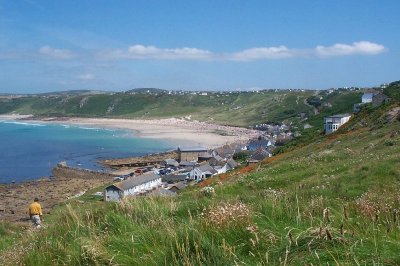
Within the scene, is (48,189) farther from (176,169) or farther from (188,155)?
(188,155)

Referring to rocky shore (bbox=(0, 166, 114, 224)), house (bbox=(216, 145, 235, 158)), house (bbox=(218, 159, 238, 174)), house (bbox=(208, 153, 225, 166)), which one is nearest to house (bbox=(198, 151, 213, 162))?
house (bbox=(208, 153, 225, 166))

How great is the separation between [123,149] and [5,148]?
3043 centimetres

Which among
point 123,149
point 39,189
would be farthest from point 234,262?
point 123,149

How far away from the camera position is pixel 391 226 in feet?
15.7

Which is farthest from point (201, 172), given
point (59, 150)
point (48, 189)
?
point (59, 150)

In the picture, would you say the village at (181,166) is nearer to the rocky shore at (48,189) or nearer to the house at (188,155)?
the house at (188,155)

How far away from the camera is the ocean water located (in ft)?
277

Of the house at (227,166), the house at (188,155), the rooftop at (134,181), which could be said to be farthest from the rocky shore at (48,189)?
the house at (188,155)

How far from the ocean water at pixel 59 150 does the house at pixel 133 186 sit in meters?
23.5

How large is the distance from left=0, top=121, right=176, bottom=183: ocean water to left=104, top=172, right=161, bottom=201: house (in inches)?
926

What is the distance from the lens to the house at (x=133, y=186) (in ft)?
176

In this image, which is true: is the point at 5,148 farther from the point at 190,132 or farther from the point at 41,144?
the point at 190,132

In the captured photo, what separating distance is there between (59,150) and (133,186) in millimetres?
61672

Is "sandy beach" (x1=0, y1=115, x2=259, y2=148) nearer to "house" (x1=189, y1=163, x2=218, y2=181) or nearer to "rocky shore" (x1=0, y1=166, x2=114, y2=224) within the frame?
"rocky shore" (x1=0, y1=166, x2=114, y2=224)
